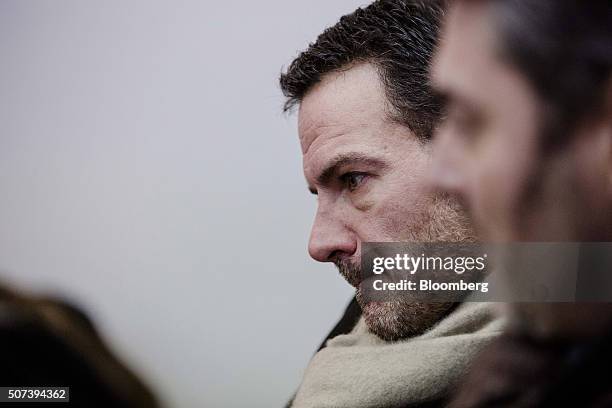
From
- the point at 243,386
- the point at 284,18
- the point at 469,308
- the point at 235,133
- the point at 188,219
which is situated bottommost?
the point at 243,386

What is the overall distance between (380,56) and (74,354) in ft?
1.60

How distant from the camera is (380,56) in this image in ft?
2.59

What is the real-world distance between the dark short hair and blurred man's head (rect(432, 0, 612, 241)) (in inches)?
9.9

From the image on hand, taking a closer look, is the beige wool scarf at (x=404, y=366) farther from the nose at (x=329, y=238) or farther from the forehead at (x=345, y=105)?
the forehead at (x=345, y=105)

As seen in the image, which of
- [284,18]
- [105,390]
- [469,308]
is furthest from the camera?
[284,18]

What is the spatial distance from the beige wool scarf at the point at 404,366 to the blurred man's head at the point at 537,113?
0.17m

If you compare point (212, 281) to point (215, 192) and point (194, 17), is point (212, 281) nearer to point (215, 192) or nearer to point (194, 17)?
point (215, 192)

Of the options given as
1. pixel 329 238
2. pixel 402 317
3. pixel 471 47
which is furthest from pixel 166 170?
pixel 471 47

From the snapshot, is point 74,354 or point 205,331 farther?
point 205,331

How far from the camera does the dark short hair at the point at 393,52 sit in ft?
2.50

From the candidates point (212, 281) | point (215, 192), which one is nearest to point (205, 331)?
point (212, 281)

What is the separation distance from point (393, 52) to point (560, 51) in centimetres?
32

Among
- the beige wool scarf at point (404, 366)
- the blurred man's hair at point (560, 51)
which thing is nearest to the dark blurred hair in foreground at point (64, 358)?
the beige wool scarf at point (404, 366)

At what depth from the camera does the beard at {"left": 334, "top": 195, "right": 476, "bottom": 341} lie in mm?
722
